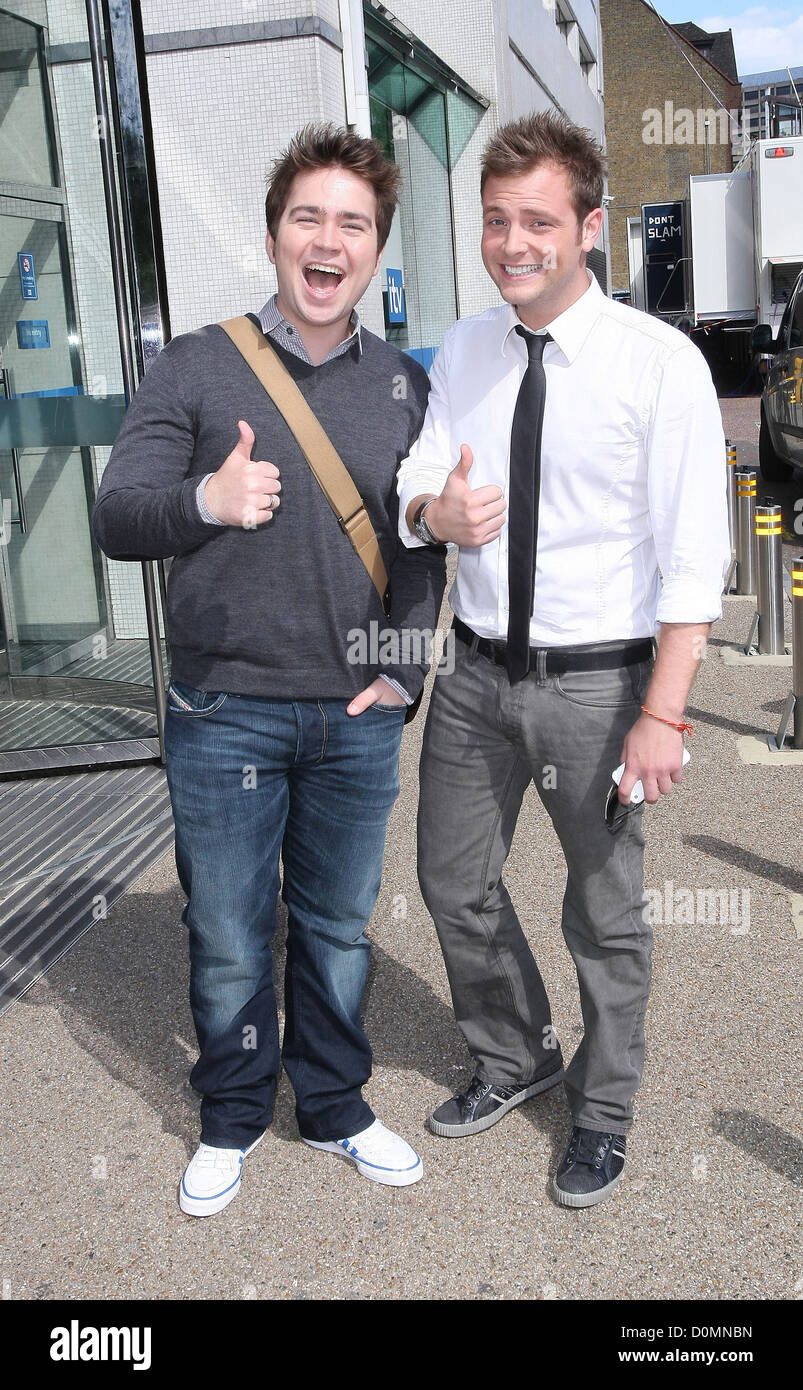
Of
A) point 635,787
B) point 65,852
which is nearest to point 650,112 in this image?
point 65,852

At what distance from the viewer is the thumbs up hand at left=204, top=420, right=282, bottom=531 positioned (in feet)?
7.86

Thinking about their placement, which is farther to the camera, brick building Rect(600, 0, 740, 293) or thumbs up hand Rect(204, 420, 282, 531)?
brick building Rect(600, 0, 740, 293)

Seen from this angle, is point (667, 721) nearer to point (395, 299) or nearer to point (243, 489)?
point (243, 489)

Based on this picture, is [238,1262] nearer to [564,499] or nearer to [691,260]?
[564,499]

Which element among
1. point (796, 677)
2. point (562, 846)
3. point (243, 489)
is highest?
point (243, 489)

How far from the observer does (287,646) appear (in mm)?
2738

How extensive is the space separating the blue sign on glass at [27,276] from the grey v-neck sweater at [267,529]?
4051 mm

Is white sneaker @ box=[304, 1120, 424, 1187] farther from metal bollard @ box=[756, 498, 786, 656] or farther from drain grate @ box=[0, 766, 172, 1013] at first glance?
metal bollard @ box=[756, 498, 786, 656]

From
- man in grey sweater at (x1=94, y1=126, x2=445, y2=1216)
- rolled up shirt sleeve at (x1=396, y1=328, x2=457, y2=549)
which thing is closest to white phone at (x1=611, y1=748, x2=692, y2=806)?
man in grey sweater at (x1=94, y1=126, x2=445, y2=1216)

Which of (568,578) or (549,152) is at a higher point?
(549,152)

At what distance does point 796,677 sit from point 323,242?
3.92 metres

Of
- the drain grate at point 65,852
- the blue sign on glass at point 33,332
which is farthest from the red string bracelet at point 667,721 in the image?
the blue sign on glass at point 33,332

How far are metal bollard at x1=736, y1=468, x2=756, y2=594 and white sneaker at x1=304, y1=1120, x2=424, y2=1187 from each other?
22.9 ft
